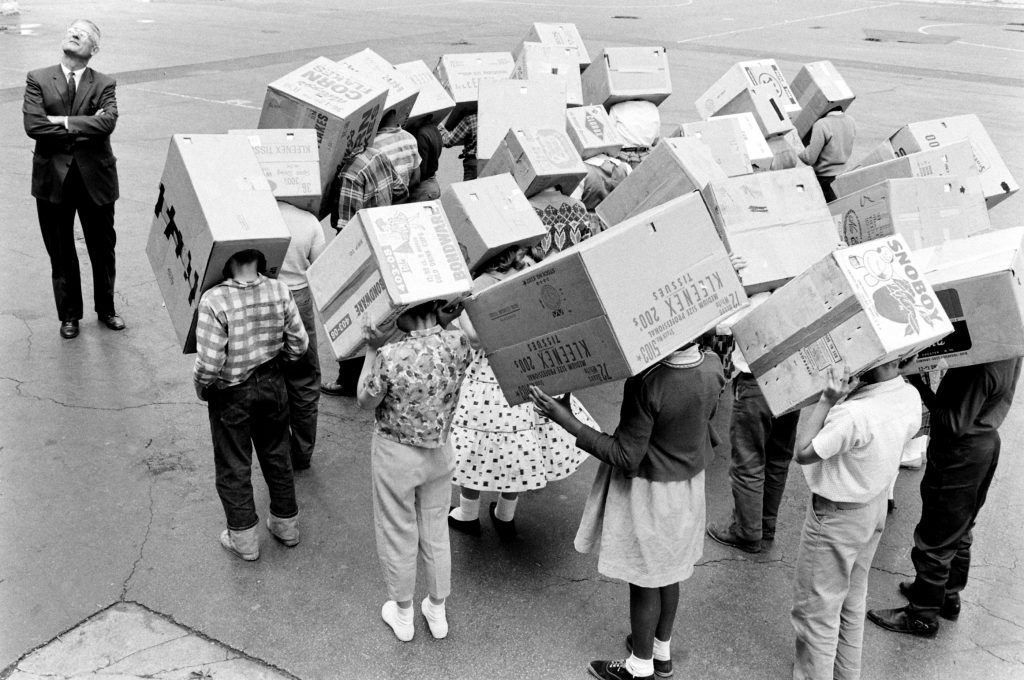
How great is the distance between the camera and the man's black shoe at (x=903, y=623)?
4.17 meters

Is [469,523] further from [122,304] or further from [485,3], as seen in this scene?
[485,3]

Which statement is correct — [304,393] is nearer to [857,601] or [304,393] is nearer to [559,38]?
[857,601]

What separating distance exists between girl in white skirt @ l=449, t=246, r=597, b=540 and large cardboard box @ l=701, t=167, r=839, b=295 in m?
1.17

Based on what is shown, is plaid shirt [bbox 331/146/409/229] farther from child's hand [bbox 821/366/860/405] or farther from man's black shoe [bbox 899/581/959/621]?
man's black shoe [bbox 899/581/959/621]

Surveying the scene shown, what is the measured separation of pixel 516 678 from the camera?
383 centimetres

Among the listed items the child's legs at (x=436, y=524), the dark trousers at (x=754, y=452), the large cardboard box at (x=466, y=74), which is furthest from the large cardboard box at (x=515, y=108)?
the child's legs at (x=436, y=524)

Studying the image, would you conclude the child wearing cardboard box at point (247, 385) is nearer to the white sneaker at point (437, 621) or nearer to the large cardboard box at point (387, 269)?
the large cardboard box at point (387, 269)

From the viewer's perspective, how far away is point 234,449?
4.33 meters

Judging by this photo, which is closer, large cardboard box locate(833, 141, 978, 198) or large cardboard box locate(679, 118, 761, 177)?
large cardboard box locate(833, 141, 978, 198)

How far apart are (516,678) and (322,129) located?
3.26 m

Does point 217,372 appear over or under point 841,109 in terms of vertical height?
under

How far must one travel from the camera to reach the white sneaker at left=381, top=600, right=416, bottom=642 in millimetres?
3992

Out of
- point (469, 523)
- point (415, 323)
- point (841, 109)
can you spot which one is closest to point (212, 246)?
point (415, 323)

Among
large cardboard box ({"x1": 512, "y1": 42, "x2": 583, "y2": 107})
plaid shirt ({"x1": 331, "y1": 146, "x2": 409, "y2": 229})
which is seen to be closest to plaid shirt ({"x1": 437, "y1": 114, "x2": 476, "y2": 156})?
large cardboard box ({"x1": 512, "y1": 42, "x2": 583, "y2": 107})
